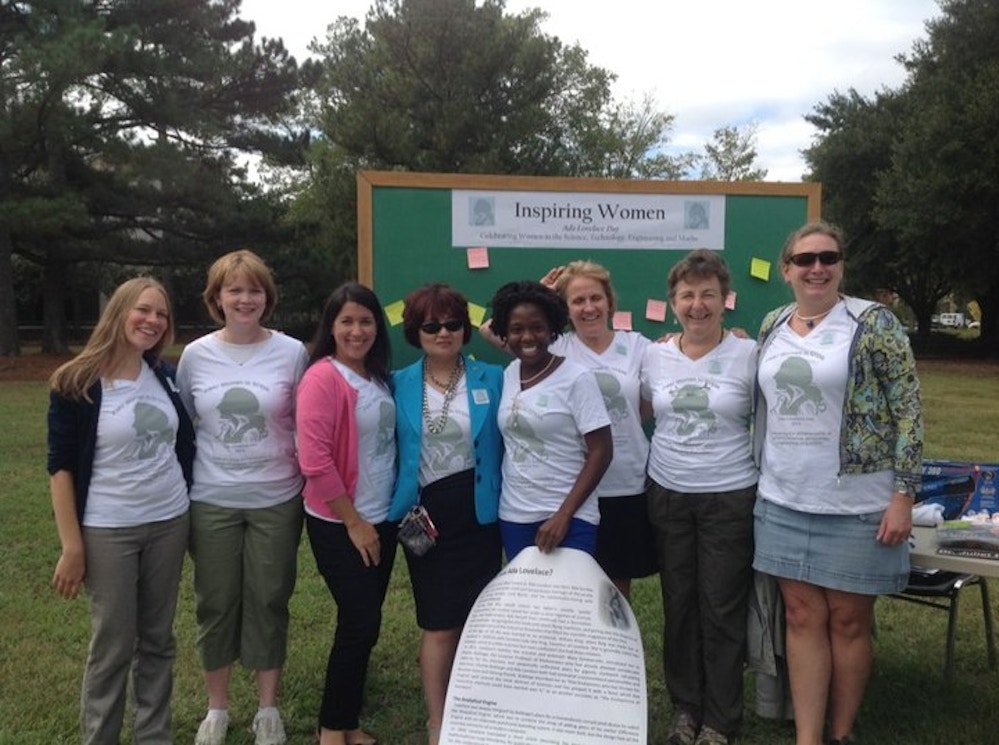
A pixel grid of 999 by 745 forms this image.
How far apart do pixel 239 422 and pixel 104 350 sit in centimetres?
50

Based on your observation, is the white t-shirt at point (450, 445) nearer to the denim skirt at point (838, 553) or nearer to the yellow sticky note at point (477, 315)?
the denim skirt at point (838, 553)

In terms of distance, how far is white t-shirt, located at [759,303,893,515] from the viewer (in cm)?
279

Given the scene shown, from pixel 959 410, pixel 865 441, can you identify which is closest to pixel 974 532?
pixel 865 441

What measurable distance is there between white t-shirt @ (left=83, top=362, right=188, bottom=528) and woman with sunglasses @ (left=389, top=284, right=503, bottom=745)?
0.79m

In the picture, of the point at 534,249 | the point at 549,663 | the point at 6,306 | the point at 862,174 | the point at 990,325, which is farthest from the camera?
the point at 990,325

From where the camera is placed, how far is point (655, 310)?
14.3 feet

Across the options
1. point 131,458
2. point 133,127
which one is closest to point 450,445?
point 131,458

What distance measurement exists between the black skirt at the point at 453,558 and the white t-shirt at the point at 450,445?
0.11 ft

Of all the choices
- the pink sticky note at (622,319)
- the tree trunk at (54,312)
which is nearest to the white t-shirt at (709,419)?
the pink sticky note at (622,319)

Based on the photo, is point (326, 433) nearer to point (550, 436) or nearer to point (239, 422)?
point (239, 422)

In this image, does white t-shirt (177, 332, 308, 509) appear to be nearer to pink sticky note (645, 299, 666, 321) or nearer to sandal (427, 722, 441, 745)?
sandal (427, 722, 441, 745)

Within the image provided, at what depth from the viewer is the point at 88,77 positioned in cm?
1689

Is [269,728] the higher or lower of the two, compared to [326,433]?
lower

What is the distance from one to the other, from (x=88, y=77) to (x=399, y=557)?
49.7 feet
